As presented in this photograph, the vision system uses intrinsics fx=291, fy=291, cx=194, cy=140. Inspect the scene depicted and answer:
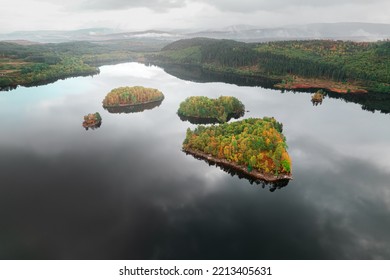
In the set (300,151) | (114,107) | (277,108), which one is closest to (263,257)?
(300,151)

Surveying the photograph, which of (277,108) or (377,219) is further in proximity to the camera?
(277,108)

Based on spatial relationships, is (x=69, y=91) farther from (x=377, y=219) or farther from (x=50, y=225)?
(x=377, y=219)

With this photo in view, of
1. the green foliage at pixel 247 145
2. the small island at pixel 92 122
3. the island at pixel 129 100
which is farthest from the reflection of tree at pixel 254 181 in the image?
the island at pixel 129 100

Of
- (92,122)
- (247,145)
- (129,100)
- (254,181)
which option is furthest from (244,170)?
(129,100)

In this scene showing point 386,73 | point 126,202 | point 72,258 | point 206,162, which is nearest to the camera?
point 72,258

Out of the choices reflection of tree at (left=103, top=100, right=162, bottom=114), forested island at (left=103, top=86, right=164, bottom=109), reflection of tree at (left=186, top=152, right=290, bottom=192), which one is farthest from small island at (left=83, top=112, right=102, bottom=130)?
reflection of tree at (left=186, top=152, right=290, bottom=192)

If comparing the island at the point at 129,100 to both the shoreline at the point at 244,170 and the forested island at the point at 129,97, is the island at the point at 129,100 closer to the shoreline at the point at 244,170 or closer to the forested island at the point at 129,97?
the forested island at the point at 129,97
